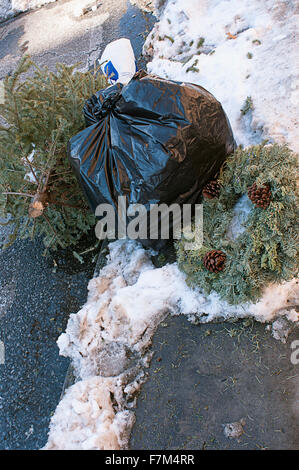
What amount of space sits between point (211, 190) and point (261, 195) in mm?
310

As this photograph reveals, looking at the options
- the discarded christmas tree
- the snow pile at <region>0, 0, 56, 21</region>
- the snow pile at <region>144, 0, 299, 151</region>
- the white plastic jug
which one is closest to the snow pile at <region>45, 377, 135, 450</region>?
the discarded christmas tree

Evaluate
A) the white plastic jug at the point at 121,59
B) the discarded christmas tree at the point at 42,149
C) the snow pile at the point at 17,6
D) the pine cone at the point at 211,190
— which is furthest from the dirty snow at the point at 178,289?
the snow pile at the point at 17,6

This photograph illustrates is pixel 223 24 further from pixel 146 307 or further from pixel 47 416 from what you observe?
pixel 47 416

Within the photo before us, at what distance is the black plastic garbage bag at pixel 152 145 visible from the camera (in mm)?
1764

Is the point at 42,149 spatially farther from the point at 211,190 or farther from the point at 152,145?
the point at 211,190

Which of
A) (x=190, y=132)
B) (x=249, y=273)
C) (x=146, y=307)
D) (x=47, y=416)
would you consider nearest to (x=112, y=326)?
(x=146, y=307)

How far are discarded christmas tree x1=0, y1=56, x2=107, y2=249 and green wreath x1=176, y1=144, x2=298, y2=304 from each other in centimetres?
85

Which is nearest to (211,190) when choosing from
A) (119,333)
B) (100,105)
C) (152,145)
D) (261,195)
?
(261,195)

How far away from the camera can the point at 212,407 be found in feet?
5.14

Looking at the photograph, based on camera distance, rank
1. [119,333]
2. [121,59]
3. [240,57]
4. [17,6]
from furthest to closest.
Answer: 1. [17,6]
2. [121,59]
3. [240,57]
4. [119,333]

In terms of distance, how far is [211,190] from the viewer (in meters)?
1.91

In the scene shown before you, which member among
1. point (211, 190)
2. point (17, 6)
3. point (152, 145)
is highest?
point (17, 6)

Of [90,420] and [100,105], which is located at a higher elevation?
[100,105]
